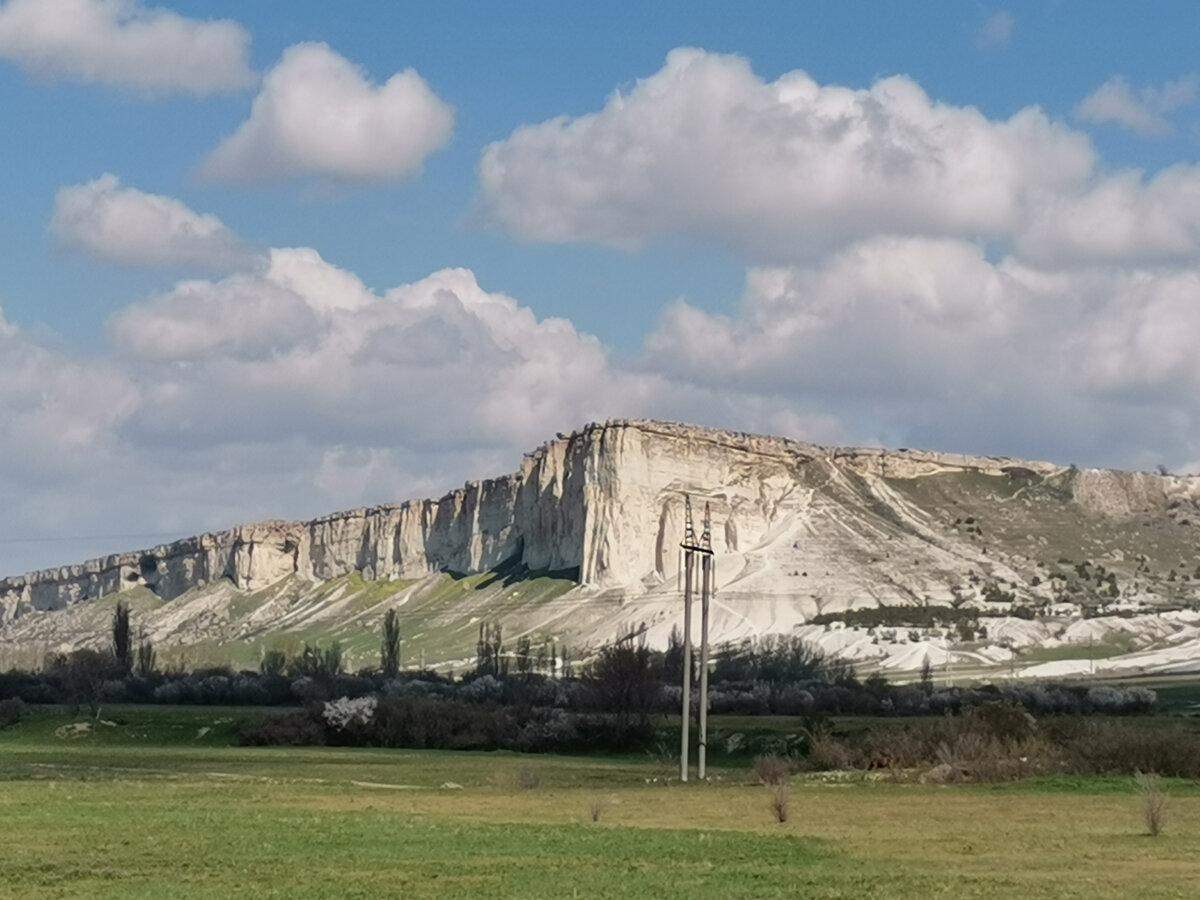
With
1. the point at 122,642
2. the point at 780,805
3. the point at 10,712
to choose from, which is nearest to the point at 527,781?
the point at 780,805

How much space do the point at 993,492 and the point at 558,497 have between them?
4399cm

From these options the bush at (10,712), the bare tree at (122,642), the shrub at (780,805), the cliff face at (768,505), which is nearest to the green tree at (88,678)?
the bush at (10,712)

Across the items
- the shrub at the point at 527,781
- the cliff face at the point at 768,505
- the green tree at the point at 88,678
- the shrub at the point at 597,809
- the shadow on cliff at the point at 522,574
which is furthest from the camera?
the shadow on cliff at the point at 522,574

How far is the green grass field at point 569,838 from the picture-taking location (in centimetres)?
2064

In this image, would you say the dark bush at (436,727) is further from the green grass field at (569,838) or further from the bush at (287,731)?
the green grass field at (569,838)

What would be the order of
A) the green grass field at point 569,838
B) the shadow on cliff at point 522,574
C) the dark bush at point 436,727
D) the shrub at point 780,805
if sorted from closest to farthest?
the green grass field at point 569,838
the shrub at point 780,805
the dark bush at point 436,727
the shadow on cliff at point 522,574

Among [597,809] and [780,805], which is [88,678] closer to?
[597,809]

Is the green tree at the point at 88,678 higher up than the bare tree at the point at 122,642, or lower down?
lower down

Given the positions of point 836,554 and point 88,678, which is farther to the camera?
point 836,554

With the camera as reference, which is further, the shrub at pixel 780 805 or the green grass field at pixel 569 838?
the shrub at pixel 780 805

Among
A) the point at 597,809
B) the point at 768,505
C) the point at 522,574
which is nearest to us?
the point at 597,809

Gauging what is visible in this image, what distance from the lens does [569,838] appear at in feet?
88.2

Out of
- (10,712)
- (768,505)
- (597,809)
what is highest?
(768,505)

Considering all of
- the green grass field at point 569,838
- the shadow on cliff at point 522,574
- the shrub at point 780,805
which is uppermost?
the shadow on cliff at point 522,574
